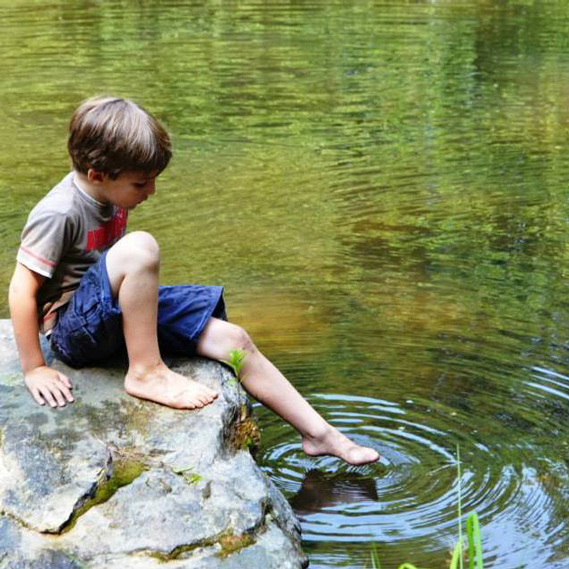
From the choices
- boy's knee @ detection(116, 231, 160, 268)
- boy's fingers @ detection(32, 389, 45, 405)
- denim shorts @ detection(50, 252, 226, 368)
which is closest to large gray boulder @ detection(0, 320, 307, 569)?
boy's fingers @ detection(32, 389, 45, 405)

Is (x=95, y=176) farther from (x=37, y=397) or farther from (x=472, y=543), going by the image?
(x=472, y=543)

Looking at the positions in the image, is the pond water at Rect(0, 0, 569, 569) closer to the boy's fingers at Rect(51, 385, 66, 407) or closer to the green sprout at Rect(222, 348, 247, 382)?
the green sprout at Rect(222, 348, 247, 382)

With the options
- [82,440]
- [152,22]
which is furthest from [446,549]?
[152,22]

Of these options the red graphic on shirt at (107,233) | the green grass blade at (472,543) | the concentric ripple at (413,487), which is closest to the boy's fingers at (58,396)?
the red graphic on shirt at (107,233)

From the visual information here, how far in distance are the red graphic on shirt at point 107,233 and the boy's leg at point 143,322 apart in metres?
0.16

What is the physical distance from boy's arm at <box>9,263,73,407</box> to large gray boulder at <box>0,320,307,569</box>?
0.05m

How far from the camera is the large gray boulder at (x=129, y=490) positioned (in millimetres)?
2748

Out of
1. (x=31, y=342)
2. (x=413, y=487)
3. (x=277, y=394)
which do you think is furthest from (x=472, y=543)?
(x=31, y=342)

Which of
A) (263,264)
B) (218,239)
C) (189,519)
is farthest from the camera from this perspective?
(218,239)

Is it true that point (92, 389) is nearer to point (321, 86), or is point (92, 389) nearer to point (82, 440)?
point (82, 440)

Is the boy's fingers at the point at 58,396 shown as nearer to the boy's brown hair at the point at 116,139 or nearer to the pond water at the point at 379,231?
the boy's brown hair at the point at 116,139

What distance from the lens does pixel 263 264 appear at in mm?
5891

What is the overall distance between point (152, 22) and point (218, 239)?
972 cm

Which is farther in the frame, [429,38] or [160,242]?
[429,38]
